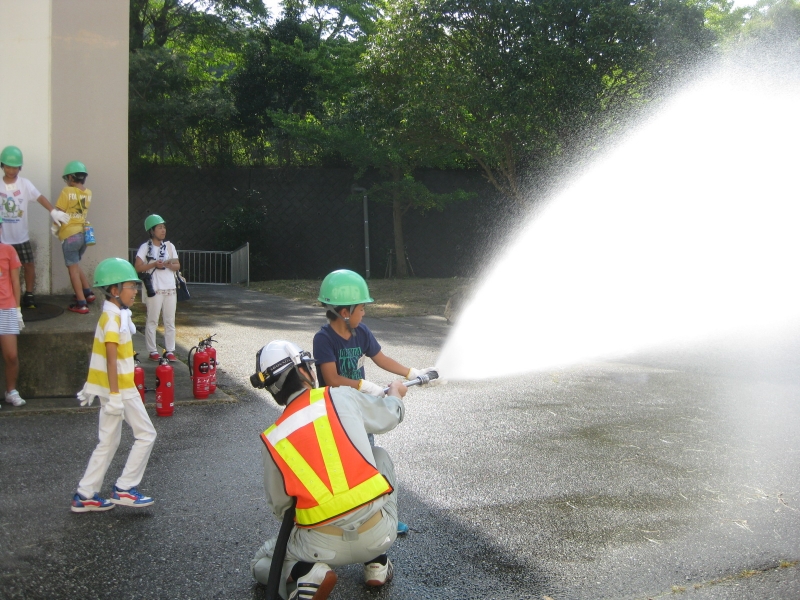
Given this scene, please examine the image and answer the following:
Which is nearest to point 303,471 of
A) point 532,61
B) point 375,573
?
point 375,573

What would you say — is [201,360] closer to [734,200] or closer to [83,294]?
[83,294]

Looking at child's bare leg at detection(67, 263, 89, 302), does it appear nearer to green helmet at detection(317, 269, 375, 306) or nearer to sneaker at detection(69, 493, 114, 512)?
sneaker at detection(69, 493, 114, 512)

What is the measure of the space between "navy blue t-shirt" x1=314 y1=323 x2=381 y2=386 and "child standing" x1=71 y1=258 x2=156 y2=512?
4.02 ft

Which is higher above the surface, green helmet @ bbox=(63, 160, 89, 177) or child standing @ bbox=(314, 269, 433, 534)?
green helmet @ bbox=(63, 160, 89, 177)

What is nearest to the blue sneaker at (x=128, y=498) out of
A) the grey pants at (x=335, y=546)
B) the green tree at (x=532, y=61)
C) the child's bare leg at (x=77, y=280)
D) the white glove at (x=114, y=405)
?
the white glove at (x=114, y=405)

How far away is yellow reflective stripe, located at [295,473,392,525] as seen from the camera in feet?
11.0

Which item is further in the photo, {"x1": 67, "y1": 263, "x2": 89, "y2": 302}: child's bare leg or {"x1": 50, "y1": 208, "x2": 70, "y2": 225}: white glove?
{"x1": 67, "y1": 263, "x2": 89, "y2": 302}: child's bare leg

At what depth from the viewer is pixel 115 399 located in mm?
4863

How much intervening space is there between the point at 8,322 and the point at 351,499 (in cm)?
501

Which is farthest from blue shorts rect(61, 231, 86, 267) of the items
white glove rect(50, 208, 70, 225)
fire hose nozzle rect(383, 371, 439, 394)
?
fire hose nozzle rect(383, 371, 439, 394)

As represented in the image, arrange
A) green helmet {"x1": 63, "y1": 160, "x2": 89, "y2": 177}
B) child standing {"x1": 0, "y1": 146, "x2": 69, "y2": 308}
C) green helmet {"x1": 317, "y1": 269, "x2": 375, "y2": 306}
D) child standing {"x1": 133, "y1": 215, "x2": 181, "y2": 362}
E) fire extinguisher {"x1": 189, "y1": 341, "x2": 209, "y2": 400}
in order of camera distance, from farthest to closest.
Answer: child standing {"x1": 133, "y1": 215, "x2": 181, "y2": 362}
green helmet {"x1": 63, "y1": 160, "x2": 89, "y2": 177}
child standing {"x1": 0, "y1": 146, "x2": 69, "y2": 308}
fire extinguisher {"x1": 189, "y1": 341, "x2": 209, "y2": 400}
green helmet {"x1": 317, "y1": 269, "x2": 375, "y2": 306}

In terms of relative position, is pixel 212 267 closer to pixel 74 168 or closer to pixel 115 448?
pixel 74 168

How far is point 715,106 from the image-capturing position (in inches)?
586

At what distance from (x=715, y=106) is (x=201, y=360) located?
11.3 m
